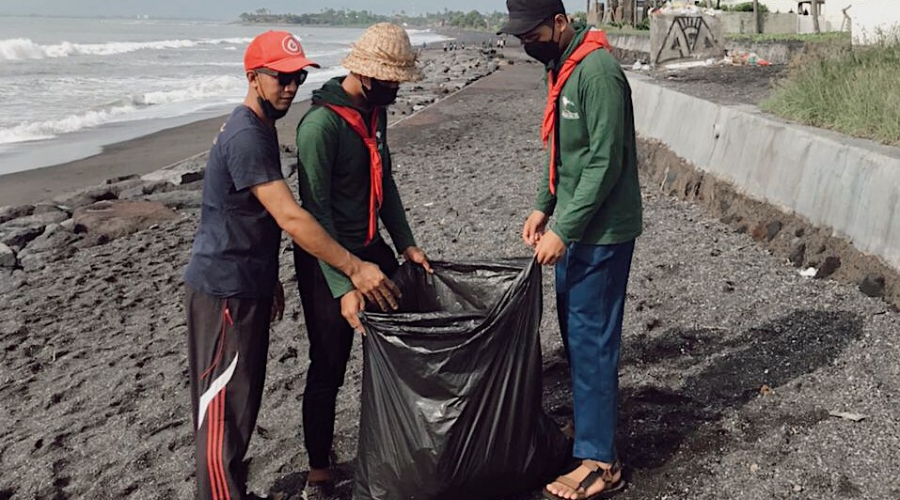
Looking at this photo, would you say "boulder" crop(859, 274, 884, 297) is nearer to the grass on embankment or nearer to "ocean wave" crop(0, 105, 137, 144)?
the grass on embankment

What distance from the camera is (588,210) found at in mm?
3012

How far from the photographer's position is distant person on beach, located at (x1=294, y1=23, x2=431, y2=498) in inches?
121

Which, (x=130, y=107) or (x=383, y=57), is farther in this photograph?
(x=130, y=107)

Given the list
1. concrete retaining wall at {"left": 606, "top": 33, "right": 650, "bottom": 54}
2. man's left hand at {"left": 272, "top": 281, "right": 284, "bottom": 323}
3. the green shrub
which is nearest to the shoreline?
concrete retaining wall at {"left": 606, "top": 33, "right": 650, "bottom": 54}

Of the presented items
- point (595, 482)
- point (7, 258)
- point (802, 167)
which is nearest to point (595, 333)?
point (595, 482)

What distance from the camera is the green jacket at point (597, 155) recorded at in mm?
2939

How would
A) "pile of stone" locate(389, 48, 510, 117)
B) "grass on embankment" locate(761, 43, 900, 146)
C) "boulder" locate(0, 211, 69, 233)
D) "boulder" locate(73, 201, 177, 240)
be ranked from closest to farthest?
1. "grass on embankment" locate(761, 43, 900, 146)
2. "boulder" locate(73, 201, 177, 240)
3. "boulder" locate(0, 211, 69, 233)
4. "pile of stone" locate(389, 48, 510, 117)

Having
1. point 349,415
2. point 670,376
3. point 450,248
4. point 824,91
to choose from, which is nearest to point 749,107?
point 824,91

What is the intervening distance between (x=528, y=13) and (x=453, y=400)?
51.8 inches

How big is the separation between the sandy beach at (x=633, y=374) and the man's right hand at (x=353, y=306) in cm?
90

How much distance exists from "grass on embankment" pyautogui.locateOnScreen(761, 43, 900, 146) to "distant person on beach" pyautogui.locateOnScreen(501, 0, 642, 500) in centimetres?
340

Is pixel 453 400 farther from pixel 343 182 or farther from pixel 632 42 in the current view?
pixel 632 42

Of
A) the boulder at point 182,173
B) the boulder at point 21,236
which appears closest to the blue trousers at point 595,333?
the boulder at point 21,236

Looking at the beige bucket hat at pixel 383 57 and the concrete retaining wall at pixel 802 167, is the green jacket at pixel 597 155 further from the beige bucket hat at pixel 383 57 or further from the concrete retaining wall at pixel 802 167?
the concrete retaining wall at pixel 802 167
